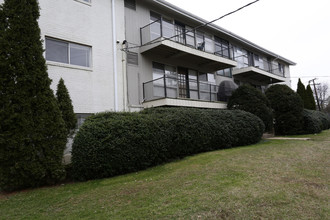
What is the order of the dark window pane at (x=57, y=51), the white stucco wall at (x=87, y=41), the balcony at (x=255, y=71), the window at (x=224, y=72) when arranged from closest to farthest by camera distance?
the dark window pane at (x=57, y=51), the white stucco wall at (x=87, y=41), the window at (x=224, y=72), the balcony at (x=255, y=71)

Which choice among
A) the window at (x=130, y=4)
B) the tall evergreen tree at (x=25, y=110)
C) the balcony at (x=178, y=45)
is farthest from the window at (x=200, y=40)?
the tall evergreen tree at (x=25, y=110)

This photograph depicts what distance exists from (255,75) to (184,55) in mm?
9966

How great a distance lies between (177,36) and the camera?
1341cm

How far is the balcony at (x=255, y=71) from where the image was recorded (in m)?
18.8

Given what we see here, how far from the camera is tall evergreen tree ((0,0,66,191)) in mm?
5859

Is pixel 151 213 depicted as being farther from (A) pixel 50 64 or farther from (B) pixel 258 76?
(B) pixel 258 76

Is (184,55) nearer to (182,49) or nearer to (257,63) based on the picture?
(182,49)

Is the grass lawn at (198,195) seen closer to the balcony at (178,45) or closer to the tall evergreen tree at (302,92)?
the balcony at (178,45)

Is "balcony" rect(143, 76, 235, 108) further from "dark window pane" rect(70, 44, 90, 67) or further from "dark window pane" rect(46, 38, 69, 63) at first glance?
"dark window pane" rect(46, 38, 69, 63)

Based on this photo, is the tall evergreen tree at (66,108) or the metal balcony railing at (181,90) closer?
the tall evergreen tree at (66,108)

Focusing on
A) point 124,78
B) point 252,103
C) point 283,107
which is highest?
point 124,78

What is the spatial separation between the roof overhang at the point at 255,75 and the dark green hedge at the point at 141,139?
9895 millimetres

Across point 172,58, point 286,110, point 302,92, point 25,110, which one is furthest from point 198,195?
point 302,92

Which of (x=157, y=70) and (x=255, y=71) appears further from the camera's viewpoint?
(x=255, y=71)
